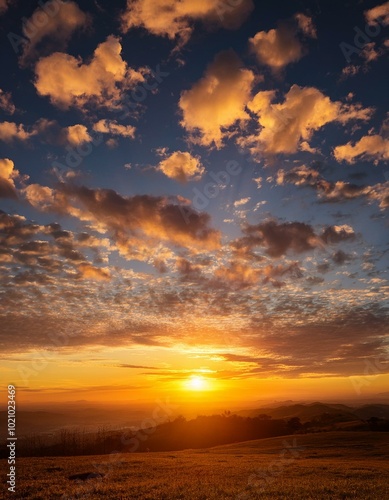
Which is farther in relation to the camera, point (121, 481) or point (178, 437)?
point (178, 437)

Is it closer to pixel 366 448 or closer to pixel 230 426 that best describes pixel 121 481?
pixel 366 448

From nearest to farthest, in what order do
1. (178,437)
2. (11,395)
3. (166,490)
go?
(166,490), (11,395), (178,437)

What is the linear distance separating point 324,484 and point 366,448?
34932 millimetres

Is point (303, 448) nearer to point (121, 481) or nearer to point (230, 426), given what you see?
point (121, 481)

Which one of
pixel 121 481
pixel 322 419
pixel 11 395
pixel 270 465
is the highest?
pixel 11 395

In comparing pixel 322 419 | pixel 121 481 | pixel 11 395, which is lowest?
pixel 322 419

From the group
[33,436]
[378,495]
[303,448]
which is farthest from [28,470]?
[33,436]

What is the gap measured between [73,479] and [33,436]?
51790 mm

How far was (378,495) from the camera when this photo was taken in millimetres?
22328

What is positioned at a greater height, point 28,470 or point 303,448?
point 28,470

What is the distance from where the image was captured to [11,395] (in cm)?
3306

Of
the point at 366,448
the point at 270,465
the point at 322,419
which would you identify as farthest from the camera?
the point at 322,419

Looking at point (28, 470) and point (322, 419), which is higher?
point (28, 470)

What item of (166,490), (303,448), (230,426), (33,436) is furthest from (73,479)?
(230,426)
